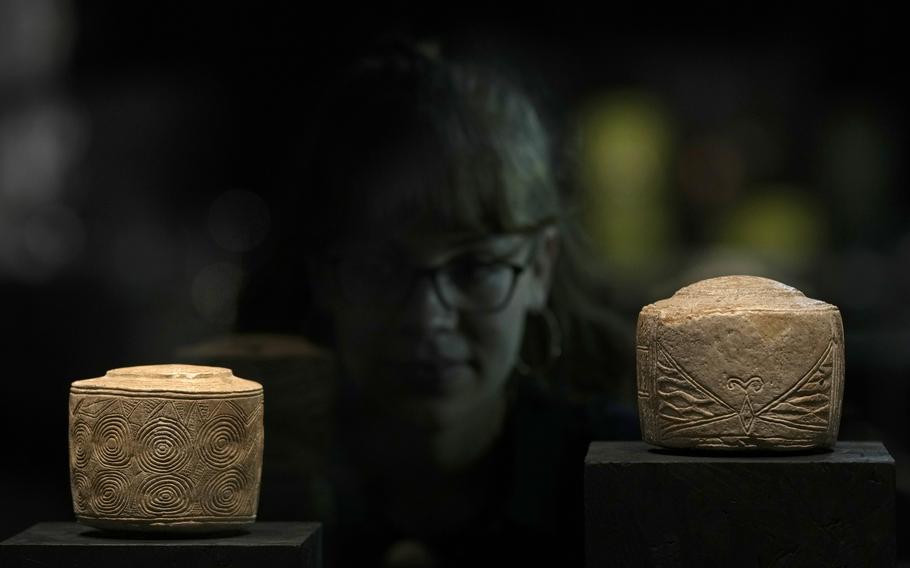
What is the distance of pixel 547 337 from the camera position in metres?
6.18

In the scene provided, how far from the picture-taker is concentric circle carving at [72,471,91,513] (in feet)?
15.9

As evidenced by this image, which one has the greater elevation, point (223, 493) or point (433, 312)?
point (433, 312)

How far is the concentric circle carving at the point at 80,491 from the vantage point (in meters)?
4.86

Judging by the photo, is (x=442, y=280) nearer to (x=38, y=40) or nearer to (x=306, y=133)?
(x=306, y=133)

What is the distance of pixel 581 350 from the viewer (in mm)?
6152

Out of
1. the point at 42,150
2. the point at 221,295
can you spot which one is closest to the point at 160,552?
the point at 221,295

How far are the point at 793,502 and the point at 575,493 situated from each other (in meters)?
1.46

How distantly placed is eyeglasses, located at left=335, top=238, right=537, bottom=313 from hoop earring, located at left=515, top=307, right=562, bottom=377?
0.15m

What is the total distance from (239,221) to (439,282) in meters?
0.81

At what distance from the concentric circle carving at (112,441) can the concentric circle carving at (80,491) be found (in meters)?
0.10

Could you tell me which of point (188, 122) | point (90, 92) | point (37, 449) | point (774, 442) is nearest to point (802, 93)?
point (774, 442)

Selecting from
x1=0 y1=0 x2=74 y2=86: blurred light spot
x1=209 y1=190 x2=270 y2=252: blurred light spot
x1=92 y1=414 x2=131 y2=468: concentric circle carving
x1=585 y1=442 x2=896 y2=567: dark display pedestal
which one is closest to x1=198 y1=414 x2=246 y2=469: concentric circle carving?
x1=92 y1=414 x2=131 y2=468: concentric circle carving

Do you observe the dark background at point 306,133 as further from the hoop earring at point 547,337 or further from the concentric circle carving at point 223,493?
the concentric circle carving at point 223,493

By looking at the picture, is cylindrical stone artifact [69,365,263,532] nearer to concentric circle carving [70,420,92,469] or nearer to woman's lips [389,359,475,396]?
concentric circle carving [70,420,92,469]
